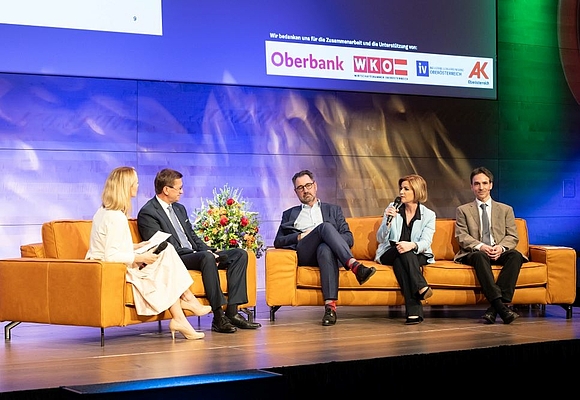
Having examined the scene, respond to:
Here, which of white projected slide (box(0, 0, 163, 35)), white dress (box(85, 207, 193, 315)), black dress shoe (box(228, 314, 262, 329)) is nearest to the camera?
white dress (box(85, 207, 193, 315))

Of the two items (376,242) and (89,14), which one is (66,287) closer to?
(376,242)

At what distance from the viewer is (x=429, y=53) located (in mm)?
8883

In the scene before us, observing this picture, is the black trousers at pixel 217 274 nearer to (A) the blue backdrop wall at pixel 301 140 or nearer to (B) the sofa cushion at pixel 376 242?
(B) the sofa cushion at pixel 376 242

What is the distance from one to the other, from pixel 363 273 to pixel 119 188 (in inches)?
67.4

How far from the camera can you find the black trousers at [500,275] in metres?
6.37

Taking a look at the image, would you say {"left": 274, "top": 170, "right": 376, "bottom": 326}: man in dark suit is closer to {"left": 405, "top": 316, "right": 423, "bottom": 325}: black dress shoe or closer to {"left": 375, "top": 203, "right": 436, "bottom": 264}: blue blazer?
{"left": 375, "top": 203, "right": 436, "bottom": 264}: blue blazer

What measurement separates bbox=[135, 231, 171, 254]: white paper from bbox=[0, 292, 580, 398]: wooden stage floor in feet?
1.80

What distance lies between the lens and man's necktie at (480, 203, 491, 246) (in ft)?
22.3

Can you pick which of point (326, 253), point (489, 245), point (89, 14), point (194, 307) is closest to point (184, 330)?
point (194, 307)

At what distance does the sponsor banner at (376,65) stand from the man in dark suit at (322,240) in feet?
5.81

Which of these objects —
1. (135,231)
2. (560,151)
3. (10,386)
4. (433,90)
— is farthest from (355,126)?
(10,386)

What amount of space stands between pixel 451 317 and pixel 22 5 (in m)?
3.87

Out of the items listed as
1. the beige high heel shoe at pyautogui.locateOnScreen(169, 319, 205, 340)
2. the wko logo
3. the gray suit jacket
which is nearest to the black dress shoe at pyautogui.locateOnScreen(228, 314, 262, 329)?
the beige high heel shoe at pyautogui.locateOnScreen(169, 319, 205, 340)

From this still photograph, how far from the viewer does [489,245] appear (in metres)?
6.74
